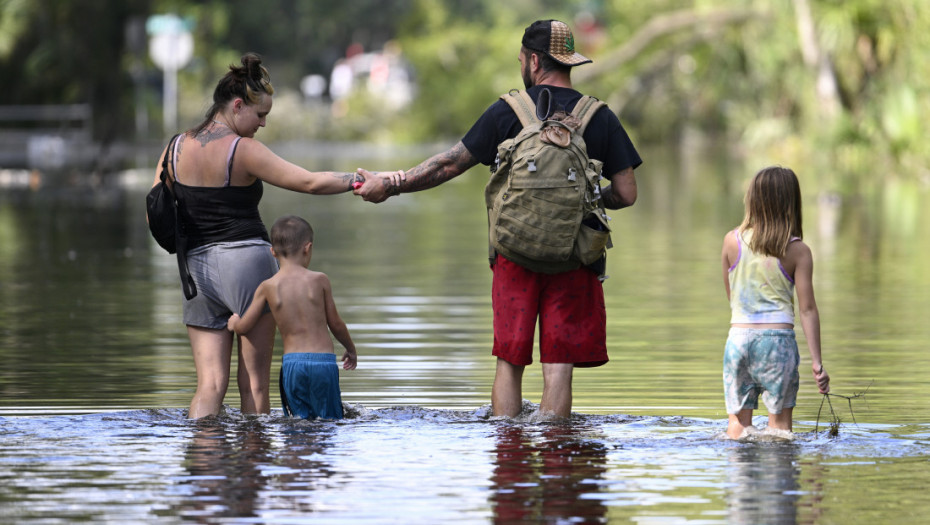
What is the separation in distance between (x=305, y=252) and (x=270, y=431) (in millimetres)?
783

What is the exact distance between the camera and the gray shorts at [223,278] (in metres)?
7.75

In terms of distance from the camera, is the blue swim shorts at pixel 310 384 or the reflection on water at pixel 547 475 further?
the blue swim shorts at pixel 310 384

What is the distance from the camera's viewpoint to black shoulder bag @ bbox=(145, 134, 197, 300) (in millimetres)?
7691

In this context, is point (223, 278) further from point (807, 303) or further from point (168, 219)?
point (807, 303)

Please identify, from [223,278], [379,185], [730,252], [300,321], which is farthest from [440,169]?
[730,252]

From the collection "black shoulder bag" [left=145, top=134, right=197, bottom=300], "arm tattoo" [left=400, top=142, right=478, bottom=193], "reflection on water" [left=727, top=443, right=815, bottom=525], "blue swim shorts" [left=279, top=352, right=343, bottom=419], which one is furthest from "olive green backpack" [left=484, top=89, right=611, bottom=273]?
"black shoulder bag" [left=145, top=134, right=197, bottom=300]

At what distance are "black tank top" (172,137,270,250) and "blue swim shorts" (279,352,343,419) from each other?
0.60 meters

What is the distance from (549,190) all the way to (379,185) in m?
0.95

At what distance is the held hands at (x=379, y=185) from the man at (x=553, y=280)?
1.29ft

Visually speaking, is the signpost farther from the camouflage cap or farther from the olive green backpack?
the olive green backpack

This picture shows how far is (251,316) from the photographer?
7660 mm

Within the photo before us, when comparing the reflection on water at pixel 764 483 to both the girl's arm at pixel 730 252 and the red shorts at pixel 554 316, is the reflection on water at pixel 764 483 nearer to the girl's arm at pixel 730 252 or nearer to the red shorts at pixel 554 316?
the girl's arm at pixel 730 252

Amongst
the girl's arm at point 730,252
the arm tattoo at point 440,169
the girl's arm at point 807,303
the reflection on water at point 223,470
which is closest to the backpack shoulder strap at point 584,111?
the arm tattoo at point 440,169

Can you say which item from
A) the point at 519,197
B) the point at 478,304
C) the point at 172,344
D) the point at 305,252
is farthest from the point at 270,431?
the point at 478,304
